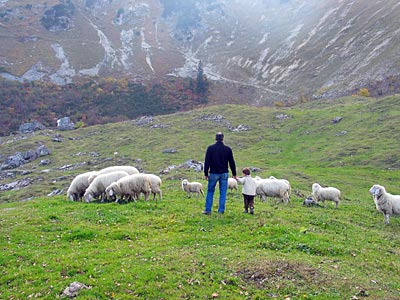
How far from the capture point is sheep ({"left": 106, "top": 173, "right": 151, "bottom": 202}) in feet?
69.4

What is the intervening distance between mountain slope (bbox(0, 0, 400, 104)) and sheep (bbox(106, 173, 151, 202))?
3035 inches

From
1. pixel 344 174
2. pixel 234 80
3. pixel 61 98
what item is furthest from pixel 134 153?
pixel 234 80

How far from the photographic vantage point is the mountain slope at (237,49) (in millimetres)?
109562

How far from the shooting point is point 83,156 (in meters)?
59.8

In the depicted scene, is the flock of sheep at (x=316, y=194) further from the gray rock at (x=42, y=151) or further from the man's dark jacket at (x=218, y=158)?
the gray rock at (x=42, y=151)

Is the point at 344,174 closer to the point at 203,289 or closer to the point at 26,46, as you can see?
the point at 203,289

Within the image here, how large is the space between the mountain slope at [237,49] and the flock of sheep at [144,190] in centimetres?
7009

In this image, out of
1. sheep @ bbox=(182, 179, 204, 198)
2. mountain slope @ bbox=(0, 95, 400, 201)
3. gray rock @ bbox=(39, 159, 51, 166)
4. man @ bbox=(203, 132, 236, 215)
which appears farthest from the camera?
gray rock @ bbox=(39, 159, 51, 166)

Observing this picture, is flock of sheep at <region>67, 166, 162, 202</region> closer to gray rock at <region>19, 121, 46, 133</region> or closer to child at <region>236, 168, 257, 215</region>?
child at <region>236, 168, 257, 215</region>

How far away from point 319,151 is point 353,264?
135ft

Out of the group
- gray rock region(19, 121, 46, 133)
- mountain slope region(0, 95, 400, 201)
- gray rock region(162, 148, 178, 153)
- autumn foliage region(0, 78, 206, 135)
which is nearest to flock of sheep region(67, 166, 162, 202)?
mountain slope region(0, 95, 400, 201)

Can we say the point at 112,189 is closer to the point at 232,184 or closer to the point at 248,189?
the point at 248,189

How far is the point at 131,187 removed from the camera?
21359 millimetres

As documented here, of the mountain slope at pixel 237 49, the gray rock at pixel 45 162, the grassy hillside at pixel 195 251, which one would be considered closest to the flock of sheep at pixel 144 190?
the grassy hillside at pixel 195 251
